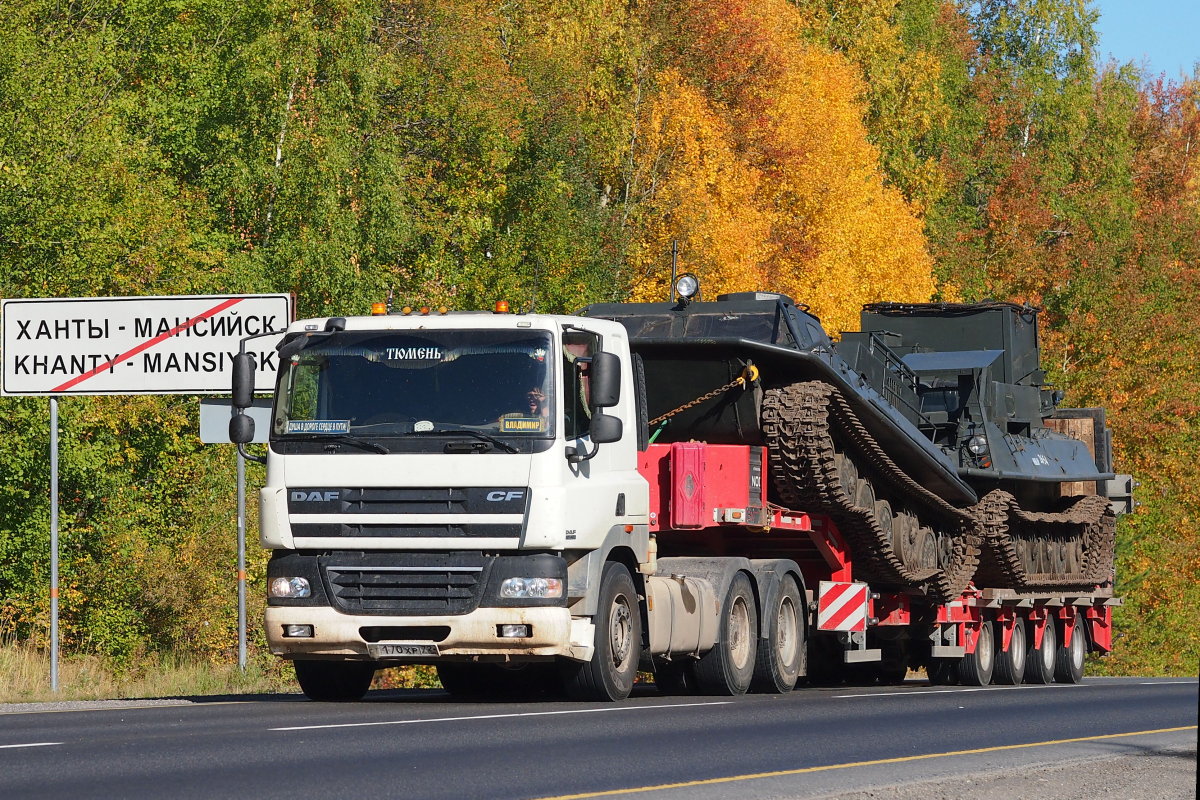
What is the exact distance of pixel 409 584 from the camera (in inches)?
522

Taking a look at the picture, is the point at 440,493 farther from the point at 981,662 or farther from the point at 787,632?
the point at 981,662

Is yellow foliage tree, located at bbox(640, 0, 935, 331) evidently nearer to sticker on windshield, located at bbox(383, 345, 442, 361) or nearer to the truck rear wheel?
the truck rear wheel

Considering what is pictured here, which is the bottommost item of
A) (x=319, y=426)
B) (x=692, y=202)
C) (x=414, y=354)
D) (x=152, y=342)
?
(x=319, y=426)

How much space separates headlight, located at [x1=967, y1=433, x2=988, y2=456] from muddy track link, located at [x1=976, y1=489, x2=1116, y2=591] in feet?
2.40

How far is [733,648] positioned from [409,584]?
13.0ft

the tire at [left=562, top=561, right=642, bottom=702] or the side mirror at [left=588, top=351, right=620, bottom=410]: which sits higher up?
the side mirror at [left=588, top=351, right=620, bottom=410]

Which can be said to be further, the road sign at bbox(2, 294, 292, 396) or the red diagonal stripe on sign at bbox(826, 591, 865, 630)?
the road sign at bbox(2, 294, 292, 396)

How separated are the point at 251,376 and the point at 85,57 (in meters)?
13.0

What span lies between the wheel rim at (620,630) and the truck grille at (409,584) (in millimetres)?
1366

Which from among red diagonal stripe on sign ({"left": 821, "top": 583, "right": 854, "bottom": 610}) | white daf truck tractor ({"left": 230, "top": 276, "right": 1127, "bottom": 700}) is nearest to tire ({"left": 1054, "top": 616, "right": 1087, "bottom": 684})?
white daf truck tractor ({"left": 230, "top": 276, "right": 1127, "bottom": 700})

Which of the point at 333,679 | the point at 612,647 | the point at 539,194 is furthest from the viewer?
the point at 539,194

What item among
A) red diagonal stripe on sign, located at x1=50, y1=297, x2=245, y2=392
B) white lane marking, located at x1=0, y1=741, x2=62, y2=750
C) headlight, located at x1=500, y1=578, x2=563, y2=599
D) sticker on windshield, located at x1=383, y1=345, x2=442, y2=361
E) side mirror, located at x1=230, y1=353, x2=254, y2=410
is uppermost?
red diagonal stripe on sign, located at x1=50, y1=297, x2=245, y2=392

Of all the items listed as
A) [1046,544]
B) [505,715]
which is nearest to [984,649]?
[1046,544]

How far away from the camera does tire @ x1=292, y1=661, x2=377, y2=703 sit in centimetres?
A: 1470
